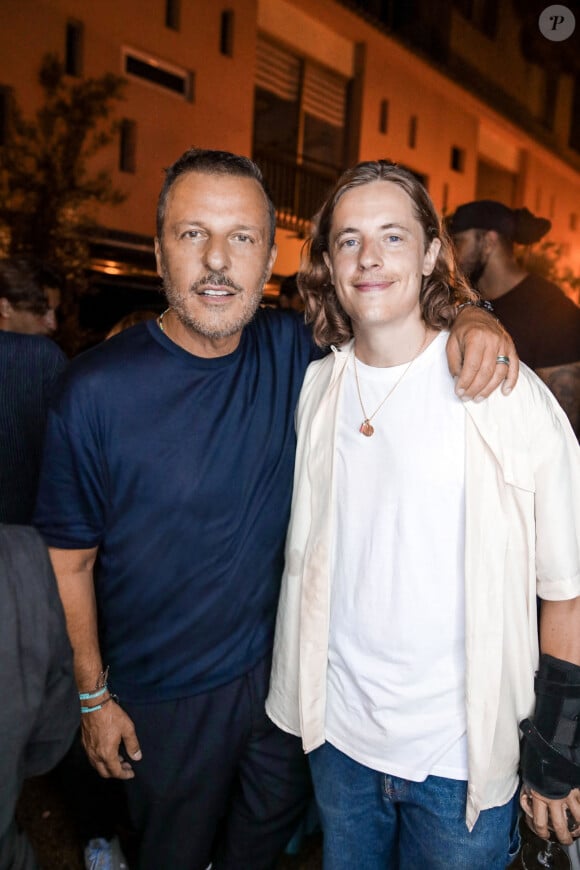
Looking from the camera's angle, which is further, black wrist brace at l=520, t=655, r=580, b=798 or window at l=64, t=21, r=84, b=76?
window at l=64, t=21, r=84, b=76

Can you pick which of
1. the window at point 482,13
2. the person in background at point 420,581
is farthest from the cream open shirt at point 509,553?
the window at point 482,13

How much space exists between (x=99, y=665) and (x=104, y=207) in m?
6.56

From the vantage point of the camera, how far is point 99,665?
1.79m

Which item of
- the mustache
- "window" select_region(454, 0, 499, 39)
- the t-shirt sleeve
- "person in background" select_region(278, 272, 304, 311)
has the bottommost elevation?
the t-shirt sleeve

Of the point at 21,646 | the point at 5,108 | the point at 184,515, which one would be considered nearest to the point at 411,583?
the point at 184,515

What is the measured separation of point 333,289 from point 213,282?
0.37m

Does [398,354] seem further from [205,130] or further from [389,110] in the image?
[389,110]

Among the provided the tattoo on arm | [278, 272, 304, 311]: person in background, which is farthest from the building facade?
the tattoo on arm

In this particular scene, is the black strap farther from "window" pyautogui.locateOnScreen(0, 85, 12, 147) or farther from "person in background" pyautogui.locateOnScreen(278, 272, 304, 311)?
"window" pyautogui.locateOnScreen(0, 85, 12, 147)

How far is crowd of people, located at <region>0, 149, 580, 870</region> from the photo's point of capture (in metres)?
1.47

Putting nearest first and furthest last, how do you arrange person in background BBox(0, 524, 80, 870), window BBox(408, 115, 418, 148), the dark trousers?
1. person in background BBox(0, 524, 80, 870)
2. the dark trousers
3. window BBox(408, 115, 418, 148)

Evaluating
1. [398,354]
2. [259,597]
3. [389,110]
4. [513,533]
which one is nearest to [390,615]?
[513,533]

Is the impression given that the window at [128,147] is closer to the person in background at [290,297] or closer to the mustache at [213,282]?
the person in background at [290,297]

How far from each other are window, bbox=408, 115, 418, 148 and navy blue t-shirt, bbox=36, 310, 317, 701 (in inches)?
451
